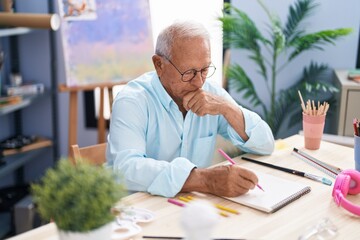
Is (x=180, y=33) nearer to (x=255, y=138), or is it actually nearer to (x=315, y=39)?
(x=255, y=138)

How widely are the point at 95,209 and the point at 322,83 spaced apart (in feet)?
7.68

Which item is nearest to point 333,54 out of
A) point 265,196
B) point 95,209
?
point 265,196

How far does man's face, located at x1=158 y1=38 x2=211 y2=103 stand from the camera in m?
1.45

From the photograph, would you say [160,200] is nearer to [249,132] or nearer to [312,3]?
[249,132]

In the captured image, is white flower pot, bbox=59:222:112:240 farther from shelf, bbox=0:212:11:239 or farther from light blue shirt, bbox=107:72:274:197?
shelf, bbox=0:212:11:239

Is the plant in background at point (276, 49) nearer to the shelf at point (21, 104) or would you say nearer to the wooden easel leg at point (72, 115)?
the wooden easel leg at point (72, 115)

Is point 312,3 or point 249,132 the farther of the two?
point 312,3

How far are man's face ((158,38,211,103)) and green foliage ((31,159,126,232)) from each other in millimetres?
745

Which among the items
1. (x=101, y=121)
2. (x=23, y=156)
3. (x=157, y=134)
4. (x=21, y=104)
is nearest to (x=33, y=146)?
(x=23, y=156)

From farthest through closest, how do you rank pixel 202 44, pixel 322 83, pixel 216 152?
pixel 322 83 → pixel 216 152 → pixel 202 44

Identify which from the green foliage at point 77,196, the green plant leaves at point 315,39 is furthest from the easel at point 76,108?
the green foliage at point 77,196

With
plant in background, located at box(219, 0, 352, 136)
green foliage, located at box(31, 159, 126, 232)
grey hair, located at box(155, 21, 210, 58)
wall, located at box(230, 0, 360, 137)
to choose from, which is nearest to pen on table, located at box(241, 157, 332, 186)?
grey hair, located at box(155, 21, 210, 58)

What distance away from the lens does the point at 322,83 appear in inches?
111

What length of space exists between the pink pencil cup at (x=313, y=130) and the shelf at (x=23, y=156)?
1.98 m
